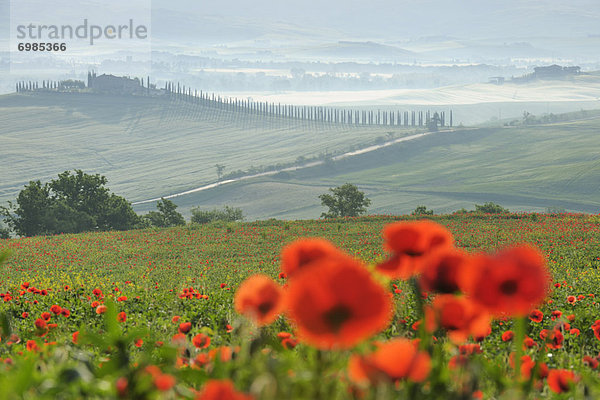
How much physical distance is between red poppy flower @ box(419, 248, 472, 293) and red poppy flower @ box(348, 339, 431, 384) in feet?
1.37

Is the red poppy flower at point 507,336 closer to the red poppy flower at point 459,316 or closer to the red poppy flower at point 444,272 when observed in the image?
the red poppy flower at point 459,316

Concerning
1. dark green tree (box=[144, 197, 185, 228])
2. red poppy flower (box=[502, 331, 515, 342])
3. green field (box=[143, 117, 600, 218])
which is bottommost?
green field (box=[143, 117, 600, 218])

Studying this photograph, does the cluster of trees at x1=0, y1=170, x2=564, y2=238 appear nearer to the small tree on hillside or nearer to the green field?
the small tree on hillside

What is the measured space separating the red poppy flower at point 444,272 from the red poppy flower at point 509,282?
6.7 inches

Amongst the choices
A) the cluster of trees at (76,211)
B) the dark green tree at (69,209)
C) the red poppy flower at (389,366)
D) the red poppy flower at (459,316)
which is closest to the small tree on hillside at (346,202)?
the cluster of trees at (76,211)

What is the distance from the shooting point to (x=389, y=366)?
1.79m

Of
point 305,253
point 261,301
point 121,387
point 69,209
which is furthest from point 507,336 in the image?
point 69,209

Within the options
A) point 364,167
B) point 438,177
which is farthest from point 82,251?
point 364,167

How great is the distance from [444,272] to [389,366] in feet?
1.72

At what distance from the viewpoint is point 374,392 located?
188cm

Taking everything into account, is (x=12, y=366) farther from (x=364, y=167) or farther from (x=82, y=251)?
(x=364, y=167)

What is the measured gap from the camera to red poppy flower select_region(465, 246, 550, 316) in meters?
1.87

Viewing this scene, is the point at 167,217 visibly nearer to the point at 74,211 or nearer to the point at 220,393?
the point at 74,211

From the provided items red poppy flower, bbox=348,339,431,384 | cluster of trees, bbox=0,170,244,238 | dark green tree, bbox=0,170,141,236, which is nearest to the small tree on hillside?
cluster of trees, bbox=0,170,244,238
